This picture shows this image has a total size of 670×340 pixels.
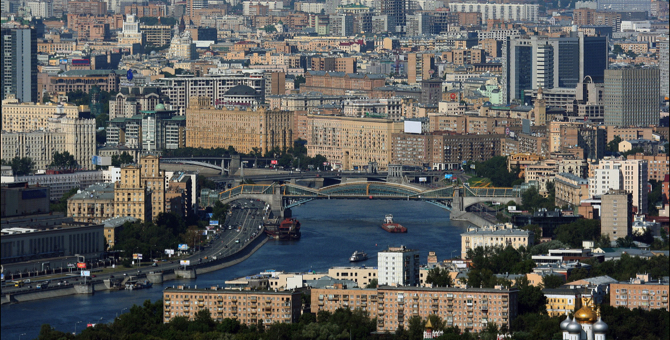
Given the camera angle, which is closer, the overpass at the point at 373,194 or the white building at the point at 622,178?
the white building at the point at 622,178

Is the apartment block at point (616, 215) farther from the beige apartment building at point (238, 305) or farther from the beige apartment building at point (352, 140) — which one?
the beige apartment building at point (352, 140)

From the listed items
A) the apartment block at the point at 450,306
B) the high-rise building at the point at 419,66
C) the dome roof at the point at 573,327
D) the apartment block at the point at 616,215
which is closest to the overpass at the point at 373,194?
the apartment block at the point at 616,215

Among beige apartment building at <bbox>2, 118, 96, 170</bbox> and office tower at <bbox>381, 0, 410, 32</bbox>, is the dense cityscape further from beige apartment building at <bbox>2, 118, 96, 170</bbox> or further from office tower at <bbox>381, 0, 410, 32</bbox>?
office tower at <bbox>381, 0, 410, 32</bbox>

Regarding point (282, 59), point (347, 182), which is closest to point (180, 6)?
point (282, 59)

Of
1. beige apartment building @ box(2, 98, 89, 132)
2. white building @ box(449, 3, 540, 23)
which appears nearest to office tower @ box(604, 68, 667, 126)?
beige apartment building @ box(2, 98, 89, 132)

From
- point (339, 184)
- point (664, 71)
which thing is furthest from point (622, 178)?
point (664, 71)

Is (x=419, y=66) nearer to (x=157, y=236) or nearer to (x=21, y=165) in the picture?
(x=21, y=165)
